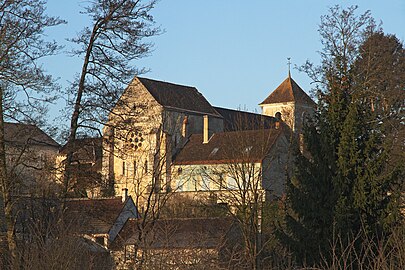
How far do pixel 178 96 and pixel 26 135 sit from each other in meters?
53.6

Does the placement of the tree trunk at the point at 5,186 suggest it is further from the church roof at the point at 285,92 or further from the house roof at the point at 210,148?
the church roof at the point at 285,92

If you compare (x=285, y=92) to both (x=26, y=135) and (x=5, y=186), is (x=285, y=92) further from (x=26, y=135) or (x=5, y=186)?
(x=5, y=186)

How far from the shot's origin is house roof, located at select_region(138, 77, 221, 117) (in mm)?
71875

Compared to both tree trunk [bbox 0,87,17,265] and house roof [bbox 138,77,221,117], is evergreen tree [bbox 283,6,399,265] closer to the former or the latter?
tree trunk [bbox 0,87,17,265]

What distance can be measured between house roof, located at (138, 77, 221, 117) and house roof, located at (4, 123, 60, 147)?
1897 inches

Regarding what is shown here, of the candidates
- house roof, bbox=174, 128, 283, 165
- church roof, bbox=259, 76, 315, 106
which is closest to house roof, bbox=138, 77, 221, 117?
house roof, bbox=174, 128, 283, 165

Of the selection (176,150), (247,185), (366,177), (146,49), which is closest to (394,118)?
(247,185)

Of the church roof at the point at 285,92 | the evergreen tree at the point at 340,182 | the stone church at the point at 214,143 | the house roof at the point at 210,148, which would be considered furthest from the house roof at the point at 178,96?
the evergreen tree at the point at 340,182

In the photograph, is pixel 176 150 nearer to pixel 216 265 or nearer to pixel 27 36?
pixel 27 36

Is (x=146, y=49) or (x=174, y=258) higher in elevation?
(x=146, y=49)

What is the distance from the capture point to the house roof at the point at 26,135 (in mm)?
20516

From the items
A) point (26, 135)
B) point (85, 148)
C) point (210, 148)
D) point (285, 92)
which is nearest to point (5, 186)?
point (26, 135)

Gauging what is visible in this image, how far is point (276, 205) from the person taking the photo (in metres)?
37.3

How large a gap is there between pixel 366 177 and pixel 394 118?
1007cm
